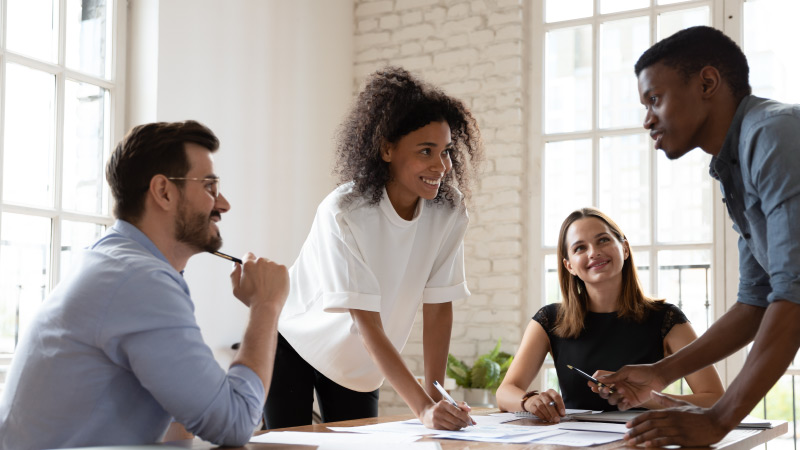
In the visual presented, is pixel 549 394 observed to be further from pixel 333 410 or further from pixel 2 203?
pixel 2 203

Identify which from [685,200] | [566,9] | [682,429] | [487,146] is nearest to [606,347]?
[682,429]

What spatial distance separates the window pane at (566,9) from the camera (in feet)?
15.7

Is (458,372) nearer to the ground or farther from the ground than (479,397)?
farther from the ground

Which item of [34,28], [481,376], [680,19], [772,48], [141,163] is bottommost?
[481,376]

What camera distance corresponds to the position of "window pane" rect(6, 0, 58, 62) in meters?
3.39

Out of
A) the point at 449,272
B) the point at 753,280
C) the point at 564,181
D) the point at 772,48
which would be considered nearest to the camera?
the point at 753,280

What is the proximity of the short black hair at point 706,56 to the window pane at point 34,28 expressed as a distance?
2748 millimetres

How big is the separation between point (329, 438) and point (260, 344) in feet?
0.78

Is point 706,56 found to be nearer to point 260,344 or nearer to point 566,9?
point 260,344

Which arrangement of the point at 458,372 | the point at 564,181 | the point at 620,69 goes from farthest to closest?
the point at 564,181 → the point at 620,69 → the point at 458,372

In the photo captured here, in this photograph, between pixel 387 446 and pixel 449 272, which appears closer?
pixel 387 446

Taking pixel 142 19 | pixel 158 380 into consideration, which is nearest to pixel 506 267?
pixel 142 19

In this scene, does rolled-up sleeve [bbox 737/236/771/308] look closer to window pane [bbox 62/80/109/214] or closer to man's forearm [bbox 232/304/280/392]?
man's forearm [bbox 232/304/280/392]

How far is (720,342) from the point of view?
5.83ft
